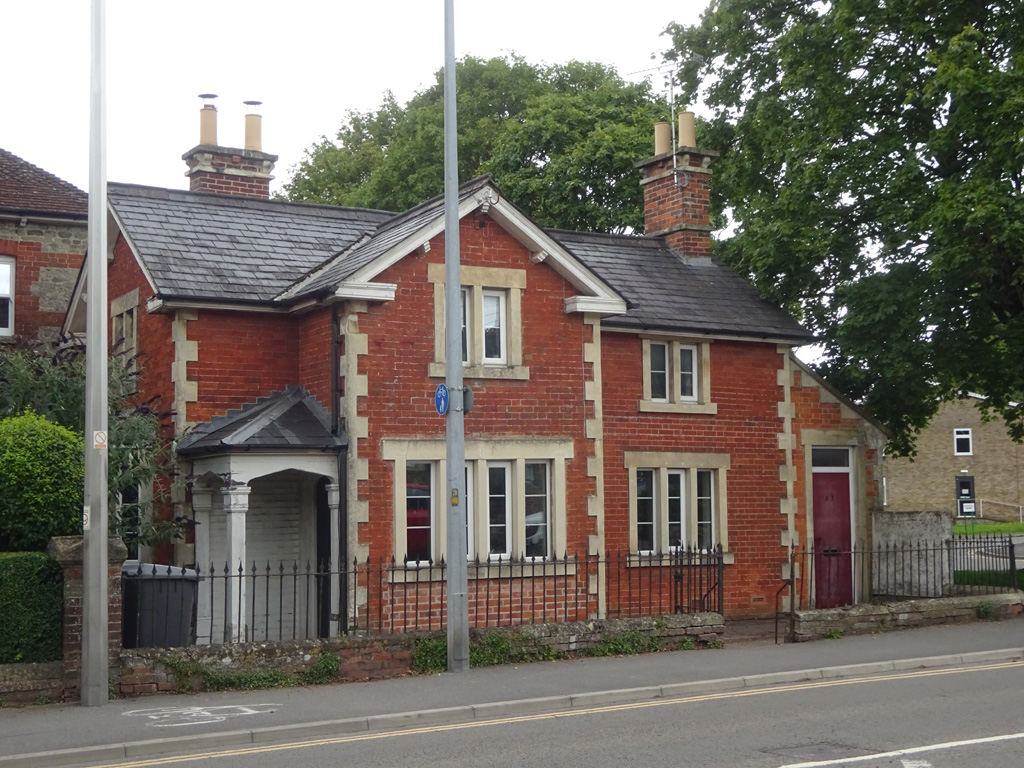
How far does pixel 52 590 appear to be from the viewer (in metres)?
13.3

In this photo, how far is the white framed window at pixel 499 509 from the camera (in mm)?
18891

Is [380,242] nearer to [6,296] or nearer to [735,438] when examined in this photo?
[735,438]

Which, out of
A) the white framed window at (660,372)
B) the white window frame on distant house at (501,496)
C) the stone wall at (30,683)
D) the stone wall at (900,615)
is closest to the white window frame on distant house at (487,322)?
the white window frame on distant house at (501,496)

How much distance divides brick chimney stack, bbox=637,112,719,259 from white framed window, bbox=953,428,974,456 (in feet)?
136

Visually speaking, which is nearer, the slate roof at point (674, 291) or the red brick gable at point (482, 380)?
the red brick gable at point (482, 380)

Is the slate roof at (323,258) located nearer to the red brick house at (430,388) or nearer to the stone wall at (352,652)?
the red brick house at (430,388)

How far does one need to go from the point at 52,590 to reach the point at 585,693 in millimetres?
5629

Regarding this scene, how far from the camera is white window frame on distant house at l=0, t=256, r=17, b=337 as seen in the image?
85.3ft

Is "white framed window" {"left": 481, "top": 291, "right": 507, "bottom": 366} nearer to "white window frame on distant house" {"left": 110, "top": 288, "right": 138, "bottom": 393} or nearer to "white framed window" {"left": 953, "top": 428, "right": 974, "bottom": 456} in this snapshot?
"white window frame on distant house" {"left": 110, "top": 288, "right": 138, "bottom": 393}

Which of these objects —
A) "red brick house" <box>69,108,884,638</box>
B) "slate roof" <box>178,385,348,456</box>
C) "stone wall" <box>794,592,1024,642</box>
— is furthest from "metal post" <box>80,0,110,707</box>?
"stone wall" <box>794,592,1024,642</box>

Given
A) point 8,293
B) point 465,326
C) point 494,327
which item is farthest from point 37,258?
point 494,327

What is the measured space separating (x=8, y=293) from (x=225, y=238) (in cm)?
850

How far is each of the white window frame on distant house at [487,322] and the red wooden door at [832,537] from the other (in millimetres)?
7525

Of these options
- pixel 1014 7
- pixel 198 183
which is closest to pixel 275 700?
pixel 198 183
